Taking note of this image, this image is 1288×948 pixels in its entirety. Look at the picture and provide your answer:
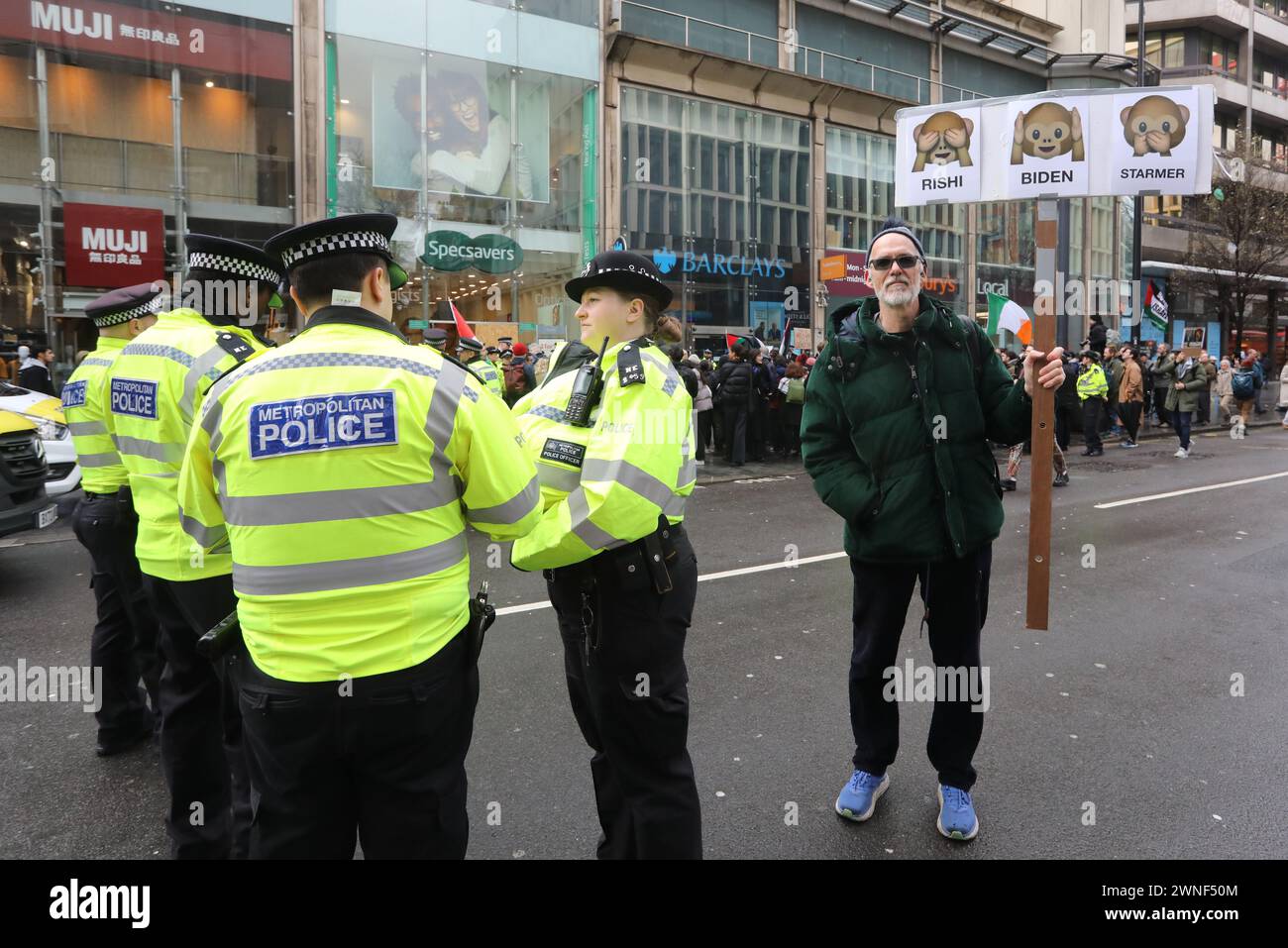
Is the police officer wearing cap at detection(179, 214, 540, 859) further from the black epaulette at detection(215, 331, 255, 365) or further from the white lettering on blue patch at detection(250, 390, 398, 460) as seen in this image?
the black epaulette at detection(215, 331, 255, 365)

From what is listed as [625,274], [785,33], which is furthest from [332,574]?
[785,33]

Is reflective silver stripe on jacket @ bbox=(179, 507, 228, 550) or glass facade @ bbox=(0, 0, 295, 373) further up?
glass facade @ bbox=(0, 0, 295, 373)

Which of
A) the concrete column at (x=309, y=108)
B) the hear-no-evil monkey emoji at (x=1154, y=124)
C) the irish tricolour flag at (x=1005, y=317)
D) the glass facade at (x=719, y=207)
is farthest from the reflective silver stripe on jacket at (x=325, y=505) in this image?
the glass facade at (x=719, y=207)

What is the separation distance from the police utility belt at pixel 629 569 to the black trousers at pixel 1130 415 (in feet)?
56.2

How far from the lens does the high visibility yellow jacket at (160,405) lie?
10.6 ft

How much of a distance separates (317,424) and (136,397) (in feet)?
6.30

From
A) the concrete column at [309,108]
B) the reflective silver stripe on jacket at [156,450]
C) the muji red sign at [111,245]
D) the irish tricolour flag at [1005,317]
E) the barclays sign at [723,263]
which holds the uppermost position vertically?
the concrete column at [309,108]

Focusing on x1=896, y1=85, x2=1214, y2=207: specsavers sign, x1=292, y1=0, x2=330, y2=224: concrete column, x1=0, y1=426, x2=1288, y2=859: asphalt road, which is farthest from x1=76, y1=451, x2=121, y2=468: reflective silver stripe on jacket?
x1=292, y1=0, x2=330, y2=224: concrete column

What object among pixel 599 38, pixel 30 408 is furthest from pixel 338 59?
pixel 30 408

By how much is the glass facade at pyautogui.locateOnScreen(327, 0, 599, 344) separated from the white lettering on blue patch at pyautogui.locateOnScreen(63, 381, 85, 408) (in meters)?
13.2

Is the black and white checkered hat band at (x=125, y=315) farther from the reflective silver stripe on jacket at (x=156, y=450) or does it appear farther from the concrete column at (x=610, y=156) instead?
the concrete column at (x=610, y=156)

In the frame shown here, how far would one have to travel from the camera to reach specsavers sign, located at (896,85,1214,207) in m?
13.5

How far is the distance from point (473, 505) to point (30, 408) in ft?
27.7

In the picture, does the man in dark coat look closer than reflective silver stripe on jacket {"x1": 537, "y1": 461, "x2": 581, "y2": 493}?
No
